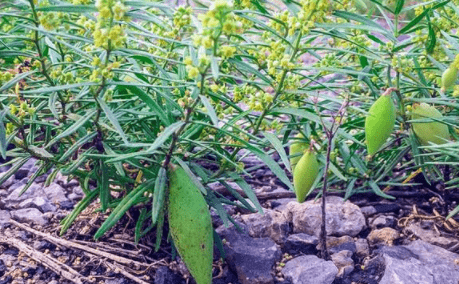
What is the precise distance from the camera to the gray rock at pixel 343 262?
161 cm

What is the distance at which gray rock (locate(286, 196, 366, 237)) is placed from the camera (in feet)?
5.98

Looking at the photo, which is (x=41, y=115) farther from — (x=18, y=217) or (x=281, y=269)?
(x=281, y=269)

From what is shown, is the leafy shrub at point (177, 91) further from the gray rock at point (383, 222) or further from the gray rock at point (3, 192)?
the gray rock at point (3, 192)

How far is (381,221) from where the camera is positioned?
190 cm

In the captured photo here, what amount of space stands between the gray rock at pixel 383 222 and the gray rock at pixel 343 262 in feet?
0.79

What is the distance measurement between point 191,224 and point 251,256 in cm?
35

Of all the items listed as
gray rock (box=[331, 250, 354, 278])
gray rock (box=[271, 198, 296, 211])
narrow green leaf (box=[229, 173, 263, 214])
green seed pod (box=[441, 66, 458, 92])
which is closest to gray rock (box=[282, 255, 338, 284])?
gray rock (box=[331, 250, 354, 278])

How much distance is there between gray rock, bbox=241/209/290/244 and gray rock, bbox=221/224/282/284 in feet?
0.19

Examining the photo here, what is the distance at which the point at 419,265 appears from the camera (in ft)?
5.14

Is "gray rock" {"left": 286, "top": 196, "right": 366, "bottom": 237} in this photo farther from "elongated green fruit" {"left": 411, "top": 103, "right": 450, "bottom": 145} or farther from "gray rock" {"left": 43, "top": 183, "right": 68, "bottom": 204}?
"gray rock" {"left": 43, "top": 183, "right": 68, "bottom": 204}

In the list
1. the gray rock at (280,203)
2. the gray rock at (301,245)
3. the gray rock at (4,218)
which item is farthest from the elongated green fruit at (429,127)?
the gray rock at (4,218)

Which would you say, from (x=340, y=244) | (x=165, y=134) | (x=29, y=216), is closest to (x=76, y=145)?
(x=165, y=134)

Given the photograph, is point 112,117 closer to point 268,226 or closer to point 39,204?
point 268,226

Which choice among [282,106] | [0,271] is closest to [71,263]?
[0,271]
